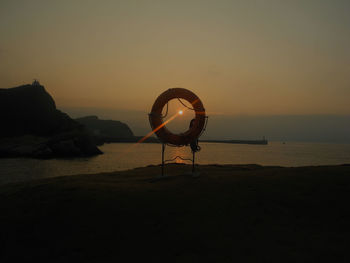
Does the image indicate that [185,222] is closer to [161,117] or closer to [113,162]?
[161,117]

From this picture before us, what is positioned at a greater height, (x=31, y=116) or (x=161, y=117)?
(x=31, y=116)

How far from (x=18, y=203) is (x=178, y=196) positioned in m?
5.14

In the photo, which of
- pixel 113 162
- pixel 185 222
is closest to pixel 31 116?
pixel 113 162

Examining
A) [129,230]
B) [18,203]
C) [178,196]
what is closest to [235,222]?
[178,196]

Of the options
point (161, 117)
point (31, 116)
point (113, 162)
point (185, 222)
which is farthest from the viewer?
point (31, 116)

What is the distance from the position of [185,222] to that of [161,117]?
639 cm

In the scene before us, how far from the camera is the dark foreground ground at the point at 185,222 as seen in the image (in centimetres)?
504

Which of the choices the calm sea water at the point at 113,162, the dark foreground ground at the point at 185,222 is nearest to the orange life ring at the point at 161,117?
the dark foreground ground at the point at 185,222

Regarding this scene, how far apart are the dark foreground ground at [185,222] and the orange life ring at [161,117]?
10.9ft

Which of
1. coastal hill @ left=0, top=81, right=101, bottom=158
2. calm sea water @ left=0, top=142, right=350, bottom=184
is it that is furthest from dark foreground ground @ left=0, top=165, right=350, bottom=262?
coastal hill @ left=0, top=81, right=101, bottom=158

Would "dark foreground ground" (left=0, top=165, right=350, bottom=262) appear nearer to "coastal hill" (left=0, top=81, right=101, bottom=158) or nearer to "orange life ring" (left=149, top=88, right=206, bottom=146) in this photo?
"orange life ring" (left=149, top=88, right=206, bottom=146)

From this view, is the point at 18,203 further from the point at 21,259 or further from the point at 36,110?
the point at 36,110

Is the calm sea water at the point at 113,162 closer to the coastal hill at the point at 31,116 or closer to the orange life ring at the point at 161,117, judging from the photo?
the coastal hill at the point at 31,116

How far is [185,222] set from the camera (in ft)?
20.1
